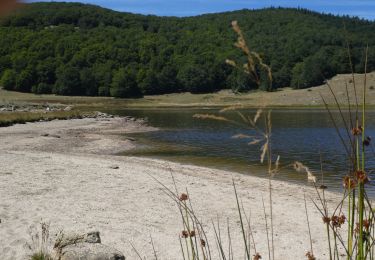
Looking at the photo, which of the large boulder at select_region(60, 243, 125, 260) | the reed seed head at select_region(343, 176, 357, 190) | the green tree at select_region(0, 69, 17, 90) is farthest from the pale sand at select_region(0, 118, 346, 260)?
the green tree at select_region(0, 69, 17, 90)

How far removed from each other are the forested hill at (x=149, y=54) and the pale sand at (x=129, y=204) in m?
79.7

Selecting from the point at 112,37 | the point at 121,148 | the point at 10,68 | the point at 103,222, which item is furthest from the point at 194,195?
the point at 112,37

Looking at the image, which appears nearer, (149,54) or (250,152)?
(250,152)

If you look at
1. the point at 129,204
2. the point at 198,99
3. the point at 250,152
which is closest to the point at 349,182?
the point at 129,204

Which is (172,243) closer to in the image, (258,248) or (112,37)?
(258,248)

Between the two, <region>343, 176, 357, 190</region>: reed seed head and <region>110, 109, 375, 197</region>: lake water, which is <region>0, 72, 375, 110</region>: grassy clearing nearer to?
<region>110, 109, 375, 197</region>: lake water

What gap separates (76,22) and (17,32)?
1575 inches

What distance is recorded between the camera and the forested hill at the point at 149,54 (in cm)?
11956

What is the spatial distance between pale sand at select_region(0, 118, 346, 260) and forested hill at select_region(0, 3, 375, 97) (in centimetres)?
7975

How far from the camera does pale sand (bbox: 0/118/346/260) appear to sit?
8.03 metres

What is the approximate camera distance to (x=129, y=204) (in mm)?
10773

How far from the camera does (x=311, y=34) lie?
163625mm

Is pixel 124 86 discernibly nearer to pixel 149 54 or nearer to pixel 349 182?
pixel 149 54

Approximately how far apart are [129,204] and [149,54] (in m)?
139
